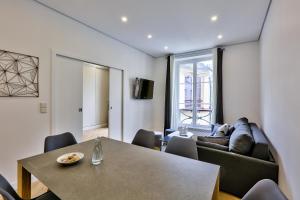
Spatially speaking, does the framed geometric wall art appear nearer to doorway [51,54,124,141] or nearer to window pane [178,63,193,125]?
doorway [51,54,124,141]

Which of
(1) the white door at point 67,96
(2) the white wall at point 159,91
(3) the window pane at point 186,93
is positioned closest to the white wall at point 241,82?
(3) the window pane at point 186,93

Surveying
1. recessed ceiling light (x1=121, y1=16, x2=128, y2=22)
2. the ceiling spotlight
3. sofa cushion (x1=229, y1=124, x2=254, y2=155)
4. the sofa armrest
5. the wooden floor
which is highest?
recessed ceiling light (x1=121, y1=16, x2=128, y2=22)

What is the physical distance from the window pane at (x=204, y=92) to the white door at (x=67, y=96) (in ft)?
11.2

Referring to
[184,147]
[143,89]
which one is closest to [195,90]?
[143,89]

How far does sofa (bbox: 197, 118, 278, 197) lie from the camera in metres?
1.81

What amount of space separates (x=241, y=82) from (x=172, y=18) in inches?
101

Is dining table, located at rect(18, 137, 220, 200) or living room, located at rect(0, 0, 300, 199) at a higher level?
living room, located at rect(0, 0, 300, 199)

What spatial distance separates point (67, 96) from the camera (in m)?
2.87

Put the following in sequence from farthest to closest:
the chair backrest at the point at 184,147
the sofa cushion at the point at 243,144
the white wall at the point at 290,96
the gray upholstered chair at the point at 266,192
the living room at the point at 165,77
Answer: the sofa cushion at the point at 243,144, the chair backrest at the point at 184,147, the living room at the point at 165,77, the white wall at the point at 290,96, the gray upholstered chair at the point at 266,192

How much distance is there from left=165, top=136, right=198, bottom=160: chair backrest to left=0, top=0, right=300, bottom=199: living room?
293 mm

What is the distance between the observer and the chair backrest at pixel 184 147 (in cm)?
171

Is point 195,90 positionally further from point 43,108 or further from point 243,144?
point 43,108

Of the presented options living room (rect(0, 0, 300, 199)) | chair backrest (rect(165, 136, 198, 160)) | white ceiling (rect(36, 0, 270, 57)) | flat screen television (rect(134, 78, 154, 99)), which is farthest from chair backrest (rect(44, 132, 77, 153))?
flat screen television (rect(134, 78, 154, 99))

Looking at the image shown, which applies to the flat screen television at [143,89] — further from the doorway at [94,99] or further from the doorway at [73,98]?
the doorway at [94,99]
